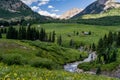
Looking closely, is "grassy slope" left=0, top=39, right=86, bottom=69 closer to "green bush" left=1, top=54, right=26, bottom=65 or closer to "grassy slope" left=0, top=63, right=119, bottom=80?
"green bush" left=1, top=54, right=26, bottom=65

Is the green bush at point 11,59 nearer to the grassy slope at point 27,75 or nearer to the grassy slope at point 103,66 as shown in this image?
the grassy slope at point 27,75

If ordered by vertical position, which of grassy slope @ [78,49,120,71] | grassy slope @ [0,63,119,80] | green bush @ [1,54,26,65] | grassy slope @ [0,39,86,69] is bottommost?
grassy slope @ [78,49,120,71]

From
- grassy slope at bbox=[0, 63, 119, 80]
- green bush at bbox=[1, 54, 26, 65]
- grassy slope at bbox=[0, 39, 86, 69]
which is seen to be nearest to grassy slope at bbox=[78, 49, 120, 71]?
grassy slope at bbox=[0, 39, 86, 69]

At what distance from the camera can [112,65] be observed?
13438 centimetres

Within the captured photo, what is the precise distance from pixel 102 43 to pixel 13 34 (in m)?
58.7

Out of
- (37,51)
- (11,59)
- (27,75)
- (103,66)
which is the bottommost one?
(103,66)

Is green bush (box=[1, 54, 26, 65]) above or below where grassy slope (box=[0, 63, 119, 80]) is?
below

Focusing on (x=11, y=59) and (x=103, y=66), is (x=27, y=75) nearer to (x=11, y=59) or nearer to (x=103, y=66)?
(x=11, y=59)

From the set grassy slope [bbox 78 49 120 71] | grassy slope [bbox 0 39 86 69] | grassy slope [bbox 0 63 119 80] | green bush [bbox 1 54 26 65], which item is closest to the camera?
grassy slope [bbox 0 63 119 80]

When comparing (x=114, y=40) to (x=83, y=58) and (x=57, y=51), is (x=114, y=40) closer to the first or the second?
(x=83, y=58)

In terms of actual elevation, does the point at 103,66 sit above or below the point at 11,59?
below

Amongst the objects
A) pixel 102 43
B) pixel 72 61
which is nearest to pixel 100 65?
pixel 72 61

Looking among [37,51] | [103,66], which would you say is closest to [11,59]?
[103,66]

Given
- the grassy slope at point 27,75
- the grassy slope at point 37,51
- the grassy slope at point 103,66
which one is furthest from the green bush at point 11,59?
the grassy slope at point 103,66
